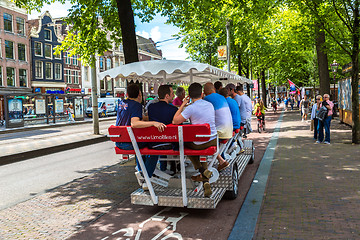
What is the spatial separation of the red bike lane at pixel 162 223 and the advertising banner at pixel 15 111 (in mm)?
21468

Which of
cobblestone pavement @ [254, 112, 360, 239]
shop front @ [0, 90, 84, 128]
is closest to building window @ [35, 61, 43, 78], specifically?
shop front @ [0, 90, 84, 128]

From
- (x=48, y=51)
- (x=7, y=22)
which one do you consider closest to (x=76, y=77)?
(x=48, y=51)

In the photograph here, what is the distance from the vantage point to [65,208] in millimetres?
5379

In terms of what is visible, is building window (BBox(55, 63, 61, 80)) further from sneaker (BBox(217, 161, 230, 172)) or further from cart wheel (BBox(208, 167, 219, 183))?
cart wheel (BBox(208, 167, 219, 183))

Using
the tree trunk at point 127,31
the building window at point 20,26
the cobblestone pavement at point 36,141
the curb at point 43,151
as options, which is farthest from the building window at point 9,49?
the tree trunk at point 127,31

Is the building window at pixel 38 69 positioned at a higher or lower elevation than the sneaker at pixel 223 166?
higher

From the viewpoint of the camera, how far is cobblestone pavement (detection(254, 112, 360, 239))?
4.08 metres

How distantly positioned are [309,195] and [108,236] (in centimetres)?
343

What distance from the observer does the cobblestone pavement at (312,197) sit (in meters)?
4.08

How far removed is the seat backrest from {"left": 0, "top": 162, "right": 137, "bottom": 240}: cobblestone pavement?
4.61 feet

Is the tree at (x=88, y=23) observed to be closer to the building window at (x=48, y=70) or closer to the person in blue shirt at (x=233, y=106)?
the person in blue shirt at (x=233, y=106)

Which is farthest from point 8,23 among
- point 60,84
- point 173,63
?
point 173,63

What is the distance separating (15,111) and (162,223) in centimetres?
2301

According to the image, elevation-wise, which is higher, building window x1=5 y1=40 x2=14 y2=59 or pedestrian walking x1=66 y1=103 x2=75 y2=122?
building window x1=5 y1=40 x2=14 y2=59
